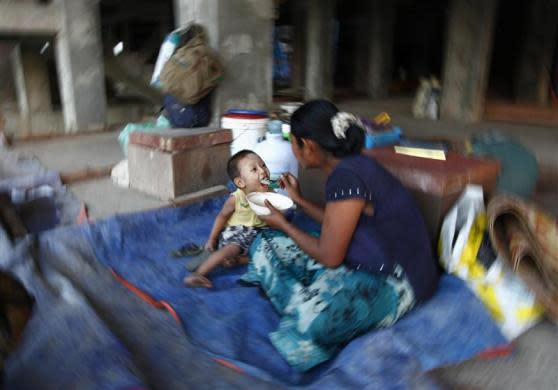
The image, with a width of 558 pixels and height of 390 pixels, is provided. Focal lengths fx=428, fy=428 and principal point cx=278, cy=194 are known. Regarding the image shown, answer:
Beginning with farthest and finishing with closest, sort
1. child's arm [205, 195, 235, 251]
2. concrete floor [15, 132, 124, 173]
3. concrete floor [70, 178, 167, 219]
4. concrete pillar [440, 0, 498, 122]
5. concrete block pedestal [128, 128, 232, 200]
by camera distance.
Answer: concrete pillar [440, 0, 498, 122], concrete floor [15, 132, 124, 173], concrete block pedestal [128, 128, 232, 200], concrete floor [70, 178, 167, 219], child's arm [205, 195, 235, 251]

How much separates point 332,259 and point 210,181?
1744 millimetres

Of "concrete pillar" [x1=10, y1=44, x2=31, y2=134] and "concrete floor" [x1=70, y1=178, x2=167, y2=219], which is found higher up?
"concrete pillar" [x1=10, y1=44, x2=31, y2=134]

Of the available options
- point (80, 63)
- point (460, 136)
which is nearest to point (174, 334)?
point (460, 136)

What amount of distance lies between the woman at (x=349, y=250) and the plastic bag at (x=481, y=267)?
0.80ft

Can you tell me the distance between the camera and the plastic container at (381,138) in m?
2.79

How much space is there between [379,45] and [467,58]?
3.81 meters

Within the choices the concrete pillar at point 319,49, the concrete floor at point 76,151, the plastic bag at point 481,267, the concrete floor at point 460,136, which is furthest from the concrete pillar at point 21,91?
the plastic bag at point 481,267

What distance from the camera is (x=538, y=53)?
677cm

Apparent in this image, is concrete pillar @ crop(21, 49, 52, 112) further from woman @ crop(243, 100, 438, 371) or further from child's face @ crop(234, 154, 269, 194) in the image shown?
woman @ crop(243, 100, 438, 371)

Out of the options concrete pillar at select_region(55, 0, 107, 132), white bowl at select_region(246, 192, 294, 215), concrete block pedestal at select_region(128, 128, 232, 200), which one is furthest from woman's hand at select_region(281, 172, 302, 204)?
concrete pillar at select_region(55, 0, 107, 132)

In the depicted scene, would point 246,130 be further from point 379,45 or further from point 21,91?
point 21,91

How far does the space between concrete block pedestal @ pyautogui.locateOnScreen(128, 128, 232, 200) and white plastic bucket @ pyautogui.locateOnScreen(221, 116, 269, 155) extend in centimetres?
6

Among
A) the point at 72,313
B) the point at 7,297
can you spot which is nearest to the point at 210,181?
the point at 72,313

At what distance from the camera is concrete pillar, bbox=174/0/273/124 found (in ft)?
11.1
